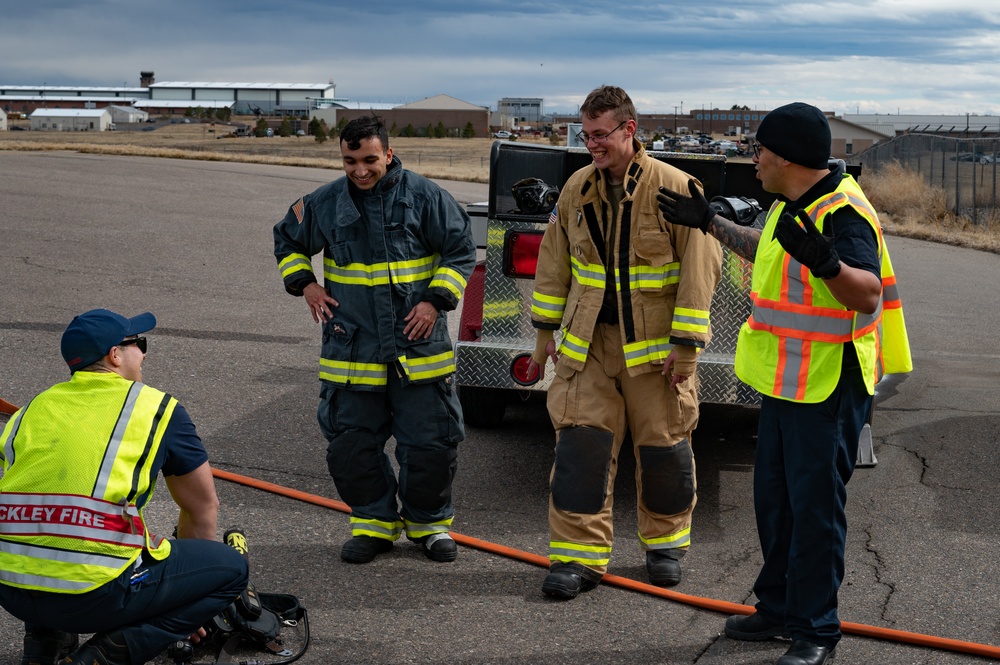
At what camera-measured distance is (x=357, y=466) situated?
4707 millimetres

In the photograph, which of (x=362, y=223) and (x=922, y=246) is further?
(x=922, y=246)

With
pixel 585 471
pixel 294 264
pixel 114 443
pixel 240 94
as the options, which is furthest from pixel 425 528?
pixel 240 94

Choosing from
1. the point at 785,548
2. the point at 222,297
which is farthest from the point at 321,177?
the point at 785,548

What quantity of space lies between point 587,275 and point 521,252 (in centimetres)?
105

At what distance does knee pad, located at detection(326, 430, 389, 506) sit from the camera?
4.70 metres

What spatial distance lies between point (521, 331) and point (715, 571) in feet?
5.17

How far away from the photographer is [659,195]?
4.02m

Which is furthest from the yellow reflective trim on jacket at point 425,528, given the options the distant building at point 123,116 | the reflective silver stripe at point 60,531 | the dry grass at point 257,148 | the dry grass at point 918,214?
the distant building at point 123,116

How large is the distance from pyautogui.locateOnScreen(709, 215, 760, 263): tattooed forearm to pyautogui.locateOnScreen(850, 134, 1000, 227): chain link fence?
42.9 feet

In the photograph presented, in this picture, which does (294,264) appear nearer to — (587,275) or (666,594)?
(587,275)

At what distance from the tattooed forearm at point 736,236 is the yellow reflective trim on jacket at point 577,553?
129cm

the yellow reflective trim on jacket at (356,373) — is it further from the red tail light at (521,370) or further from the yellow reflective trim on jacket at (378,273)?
the red tail light at (521,370)

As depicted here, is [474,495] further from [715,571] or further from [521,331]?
[715,571]

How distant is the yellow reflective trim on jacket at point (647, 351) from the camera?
4.32 meters
